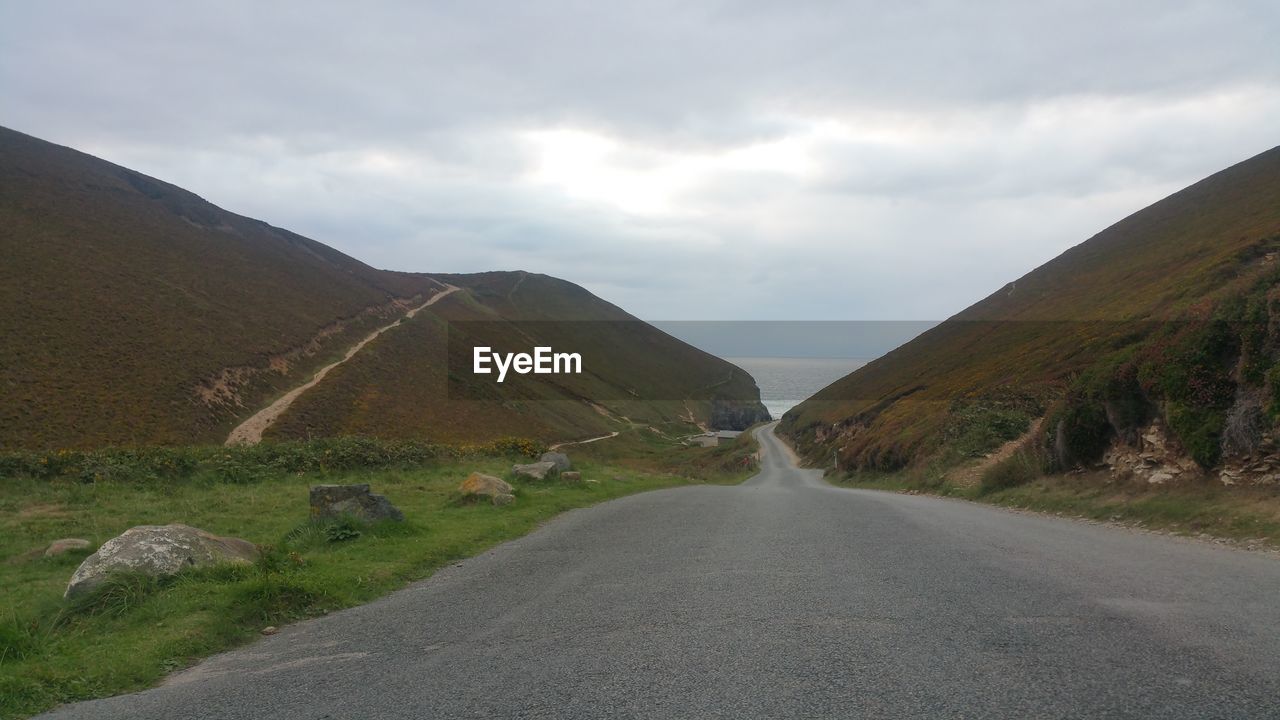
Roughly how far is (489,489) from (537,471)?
518 centimetres

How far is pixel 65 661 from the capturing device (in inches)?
258

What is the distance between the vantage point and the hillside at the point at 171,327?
44.8 meters

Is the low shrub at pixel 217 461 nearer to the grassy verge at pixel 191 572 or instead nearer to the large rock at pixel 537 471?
the grassy verge at pixel 191 572

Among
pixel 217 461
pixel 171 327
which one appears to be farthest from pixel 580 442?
pixel 217 461

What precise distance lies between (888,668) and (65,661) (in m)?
6.49

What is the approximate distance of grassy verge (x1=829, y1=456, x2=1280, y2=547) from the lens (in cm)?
1234

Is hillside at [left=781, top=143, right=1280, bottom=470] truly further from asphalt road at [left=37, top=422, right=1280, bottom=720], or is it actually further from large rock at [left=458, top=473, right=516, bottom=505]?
large rock at [left=458, top=473, right=516, bottom=505]

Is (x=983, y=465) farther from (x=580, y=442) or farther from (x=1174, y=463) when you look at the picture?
(x=580, y=442)

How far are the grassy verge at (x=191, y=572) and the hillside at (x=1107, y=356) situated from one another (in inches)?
514

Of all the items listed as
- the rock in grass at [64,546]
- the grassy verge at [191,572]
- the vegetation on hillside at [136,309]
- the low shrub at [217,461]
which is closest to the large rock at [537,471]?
the grassy verge at [191,572]

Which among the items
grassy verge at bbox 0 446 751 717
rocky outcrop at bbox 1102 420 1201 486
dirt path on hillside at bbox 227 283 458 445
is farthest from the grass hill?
rocky outcrop at bbox 1102 420 1201 486

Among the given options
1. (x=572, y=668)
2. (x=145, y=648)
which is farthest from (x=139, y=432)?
(x=572, y=668)

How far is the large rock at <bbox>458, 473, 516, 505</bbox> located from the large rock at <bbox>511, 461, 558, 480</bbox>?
3883mm

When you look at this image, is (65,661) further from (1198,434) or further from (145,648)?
(1198,434)
